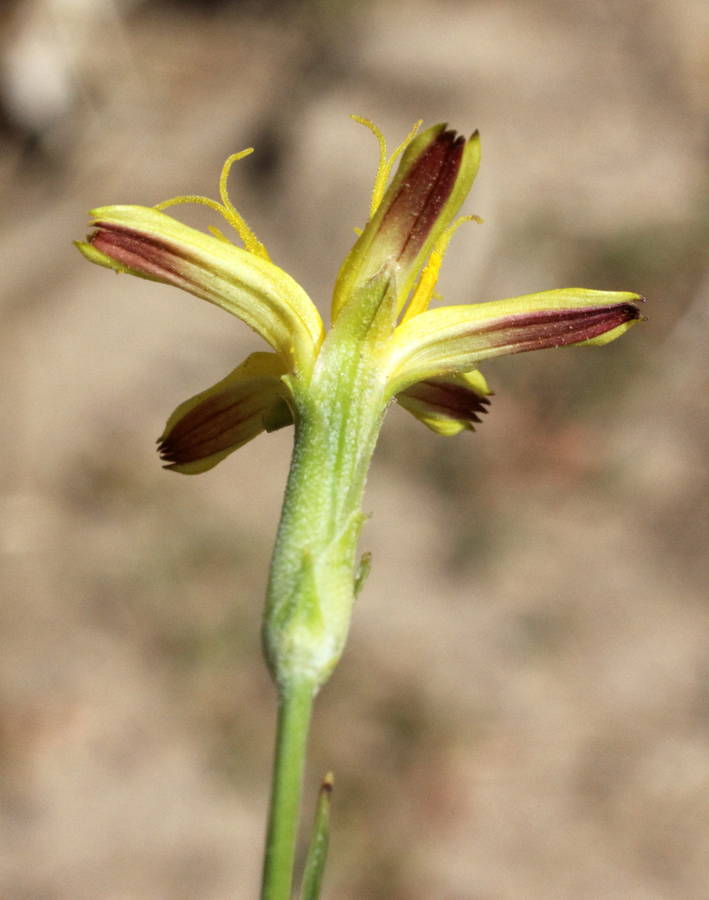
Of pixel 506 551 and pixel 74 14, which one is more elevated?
pixel 74 14

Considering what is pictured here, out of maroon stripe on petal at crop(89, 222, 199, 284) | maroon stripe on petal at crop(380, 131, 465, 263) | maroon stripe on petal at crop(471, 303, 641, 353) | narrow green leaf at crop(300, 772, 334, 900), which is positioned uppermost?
maroon stripe on petal at crop(380, 131, 465, 263)

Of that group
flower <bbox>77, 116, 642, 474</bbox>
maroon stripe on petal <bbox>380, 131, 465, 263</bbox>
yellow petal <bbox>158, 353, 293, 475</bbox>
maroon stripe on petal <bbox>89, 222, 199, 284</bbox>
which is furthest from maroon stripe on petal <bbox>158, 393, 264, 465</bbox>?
maroon stripe on petal <bbox>380, 131, 465, 263</bbox>

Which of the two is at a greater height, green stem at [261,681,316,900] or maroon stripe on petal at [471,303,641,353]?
maroon stripe on petal at [471,303,641,353]

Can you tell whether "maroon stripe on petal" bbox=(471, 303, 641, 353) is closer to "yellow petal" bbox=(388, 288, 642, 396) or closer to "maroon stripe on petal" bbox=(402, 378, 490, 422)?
"yellow petal" bbox=(388, 288, 642, 396)

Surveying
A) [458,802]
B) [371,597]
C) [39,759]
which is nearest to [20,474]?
[39,759]

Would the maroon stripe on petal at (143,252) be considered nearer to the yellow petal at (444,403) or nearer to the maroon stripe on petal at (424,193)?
the maroon stripe on petal at (424,193)

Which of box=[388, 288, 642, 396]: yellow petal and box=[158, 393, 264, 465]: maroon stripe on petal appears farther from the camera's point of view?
box=[158, 393, 264, 465]: maroon stripe on petal

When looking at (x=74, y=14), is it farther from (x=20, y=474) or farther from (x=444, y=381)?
(x=444, y=381)
